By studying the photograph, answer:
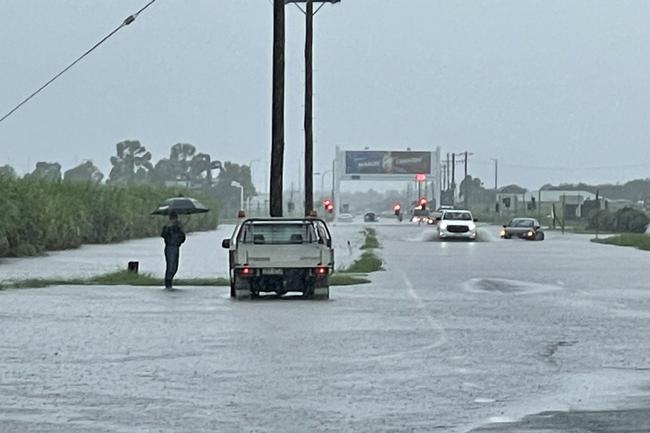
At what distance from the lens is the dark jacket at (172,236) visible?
112 ft

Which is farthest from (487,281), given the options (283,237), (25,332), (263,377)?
(263,377)

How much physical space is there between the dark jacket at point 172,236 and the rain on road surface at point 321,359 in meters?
1.09

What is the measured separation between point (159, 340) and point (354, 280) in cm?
1688

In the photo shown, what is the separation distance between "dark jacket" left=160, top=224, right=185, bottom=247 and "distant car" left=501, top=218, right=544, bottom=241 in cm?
4791

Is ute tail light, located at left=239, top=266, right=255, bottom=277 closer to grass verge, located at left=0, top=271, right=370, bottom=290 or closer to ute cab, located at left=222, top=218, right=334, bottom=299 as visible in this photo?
ute cab, located at left=222, top=218, right=334, bottom=299

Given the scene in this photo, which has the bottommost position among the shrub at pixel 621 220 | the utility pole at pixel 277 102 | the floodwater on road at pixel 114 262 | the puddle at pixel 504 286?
the floodwater on road at pixel 114 262

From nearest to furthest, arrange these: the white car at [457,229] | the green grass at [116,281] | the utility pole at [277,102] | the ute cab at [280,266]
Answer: the ute cab at [280,266]
the green grass at [116,281]
the utility pole at [277,102]
the white car at [457,229]

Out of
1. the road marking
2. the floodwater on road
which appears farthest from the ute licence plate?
the floodwater on road

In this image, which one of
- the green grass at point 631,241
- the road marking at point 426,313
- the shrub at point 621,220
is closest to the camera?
the road marking at point 426,313

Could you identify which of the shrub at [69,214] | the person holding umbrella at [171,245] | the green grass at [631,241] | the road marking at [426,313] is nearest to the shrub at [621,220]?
the green grass at [631,241]

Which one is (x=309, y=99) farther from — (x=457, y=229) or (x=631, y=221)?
(x=631, y=221)

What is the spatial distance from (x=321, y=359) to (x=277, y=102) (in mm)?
20293

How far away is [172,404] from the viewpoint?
13984 millimetres

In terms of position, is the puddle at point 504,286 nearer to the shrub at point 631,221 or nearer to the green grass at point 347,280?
the green grass at point 347,280
